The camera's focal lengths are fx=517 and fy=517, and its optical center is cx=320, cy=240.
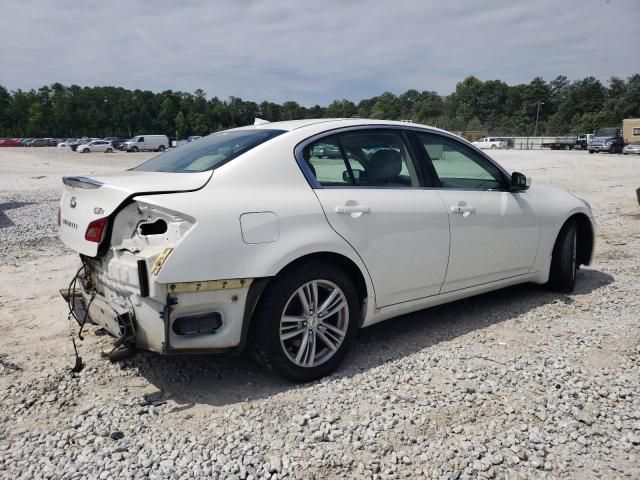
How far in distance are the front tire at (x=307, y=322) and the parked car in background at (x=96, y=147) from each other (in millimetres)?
59052

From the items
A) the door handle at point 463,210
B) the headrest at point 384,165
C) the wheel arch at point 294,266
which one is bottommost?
the wheel arch at point 294,266

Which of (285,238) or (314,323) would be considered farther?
(314,323)

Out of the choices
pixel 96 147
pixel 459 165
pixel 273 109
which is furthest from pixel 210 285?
pixel 273 109

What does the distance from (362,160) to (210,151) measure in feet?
3.55

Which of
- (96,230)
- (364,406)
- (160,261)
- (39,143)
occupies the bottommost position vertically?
(364,406)

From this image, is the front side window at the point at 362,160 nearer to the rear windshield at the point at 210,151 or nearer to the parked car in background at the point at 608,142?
the rear windshield at the point at 210,151

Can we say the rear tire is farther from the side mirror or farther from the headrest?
the headrest

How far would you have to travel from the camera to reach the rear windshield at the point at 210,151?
335 centimetres

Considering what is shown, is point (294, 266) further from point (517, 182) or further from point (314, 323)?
point (517, 182)

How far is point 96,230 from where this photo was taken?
3.08 metres

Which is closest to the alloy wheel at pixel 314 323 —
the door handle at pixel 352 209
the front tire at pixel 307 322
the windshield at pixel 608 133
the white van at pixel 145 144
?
the front tire at pixel 307 322

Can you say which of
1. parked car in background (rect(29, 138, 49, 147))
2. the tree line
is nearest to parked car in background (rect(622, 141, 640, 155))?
the tree line

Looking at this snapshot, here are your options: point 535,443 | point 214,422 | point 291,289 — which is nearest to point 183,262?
point 291,289

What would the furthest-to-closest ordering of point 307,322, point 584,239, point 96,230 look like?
point 584,239 → point 307,322 → point 96,230
